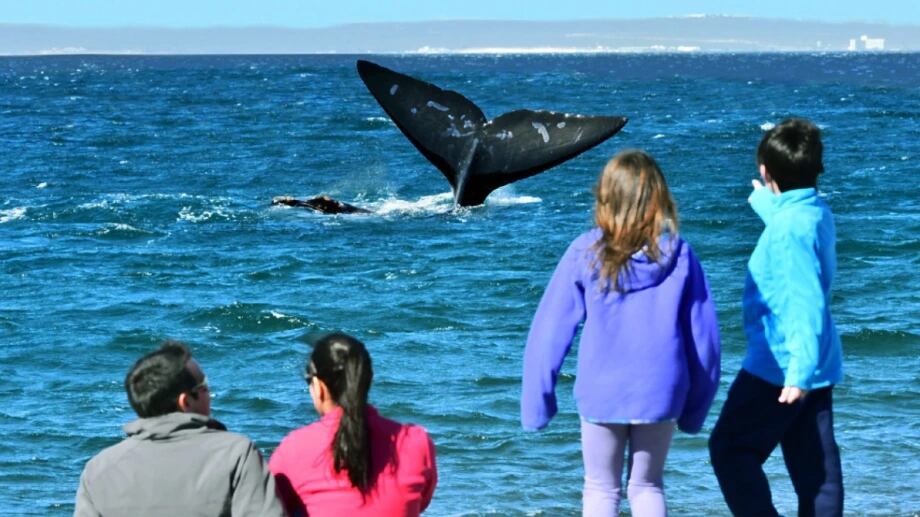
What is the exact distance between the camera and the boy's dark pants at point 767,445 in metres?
5.43

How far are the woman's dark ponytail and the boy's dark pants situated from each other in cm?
157

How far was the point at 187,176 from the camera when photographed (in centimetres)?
3014

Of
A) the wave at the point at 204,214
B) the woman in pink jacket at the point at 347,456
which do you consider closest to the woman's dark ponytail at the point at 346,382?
the woman in pink jacket at the point at 347,456

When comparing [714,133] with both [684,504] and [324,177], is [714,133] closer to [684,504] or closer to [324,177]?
[324,177]

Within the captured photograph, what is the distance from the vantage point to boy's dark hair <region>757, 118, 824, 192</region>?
17.8ft

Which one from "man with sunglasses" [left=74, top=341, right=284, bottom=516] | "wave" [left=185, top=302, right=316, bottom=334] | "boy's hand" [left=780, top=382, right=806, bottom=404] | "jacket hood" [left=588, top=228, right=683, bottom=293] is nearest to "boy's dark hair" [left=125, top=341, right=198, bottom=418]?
"man with sunglasses" [left=74, top=341, right=284, bottom=516]

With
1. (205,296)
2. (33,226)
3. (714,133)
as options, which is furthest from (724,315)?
(714,133)

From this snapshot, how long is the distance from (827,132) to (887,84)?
41994 mm

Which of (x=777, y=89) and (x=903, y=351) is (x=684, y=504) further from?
(x=777, y=89)

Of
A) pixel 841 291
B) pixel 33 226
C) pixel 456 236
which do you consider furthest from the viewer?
pixel 33 226

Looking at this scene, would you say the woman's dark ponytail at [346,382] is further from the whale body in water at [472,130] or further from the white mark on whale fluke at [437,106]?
the white mark on whale fluke at [437,106]

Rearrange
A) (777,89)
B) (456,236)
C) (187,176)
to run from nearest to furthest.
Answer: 1. (456,236)
2. (187,176)
3. (777,89)

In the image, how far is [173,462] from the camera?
4.38 m

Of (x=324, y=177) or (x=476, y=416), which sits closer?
(x=476, y=416)
